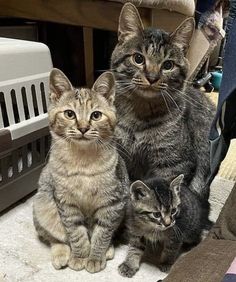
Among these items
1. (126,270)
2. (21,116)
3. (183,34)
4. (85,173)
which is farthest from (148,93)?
(126,270)

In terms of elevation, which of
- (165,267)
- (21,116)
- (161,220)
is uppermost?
(21,116)

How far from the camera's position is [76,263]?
45.4 inches

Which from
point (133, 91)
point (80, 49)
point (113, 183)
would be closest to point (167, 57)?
point (133, 91)

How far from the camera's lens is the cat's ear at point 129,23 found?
1.26m

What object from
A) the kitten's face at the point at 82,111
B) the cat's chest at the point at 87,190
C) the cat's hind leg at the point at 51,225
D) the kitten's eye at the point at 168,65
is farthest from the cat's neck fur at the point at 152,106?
the cat's hind leg at the point at 51,225

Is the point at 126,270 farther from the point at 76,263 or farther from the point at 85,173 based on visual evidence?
the point at 85,173

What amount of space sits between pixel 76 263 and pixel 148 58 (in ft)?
2.19

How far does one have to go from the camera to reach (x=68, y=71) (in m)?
2.49

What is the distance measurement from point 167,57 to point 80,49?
129 cm

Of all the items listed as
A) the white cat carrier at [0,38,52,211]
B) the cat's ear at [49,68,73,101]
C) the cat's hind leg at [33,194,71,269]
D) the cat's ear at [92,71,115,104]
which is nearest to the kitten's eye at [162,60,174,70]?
the cat's ear at [92,71,115,104]

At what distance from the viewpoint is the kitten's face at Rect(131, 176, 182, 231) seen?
1071 millimetres

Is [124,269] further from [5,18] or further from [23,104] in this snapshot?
[5,18]

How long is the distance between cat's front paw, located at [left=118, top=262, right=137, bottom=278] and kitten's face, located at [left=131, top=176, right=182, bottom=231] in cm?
14

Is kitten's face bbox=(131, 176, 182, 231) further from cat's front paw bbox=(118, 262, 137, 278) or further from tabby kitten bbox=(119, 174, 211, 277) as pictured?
cat's front paw bbox=(118, 262, 137, 278)
